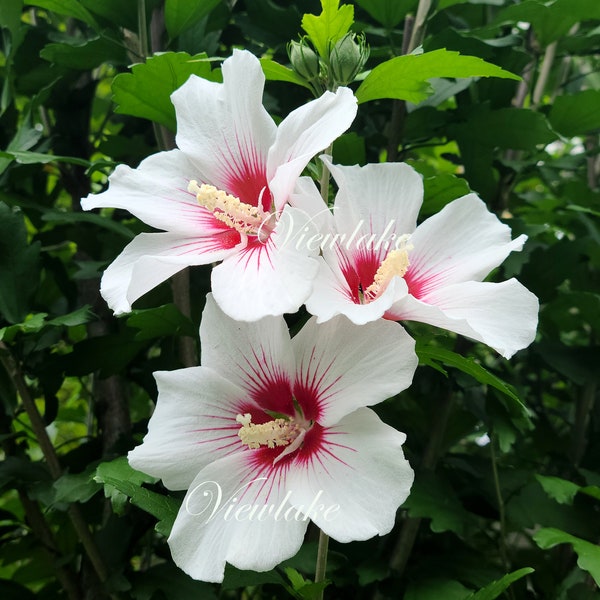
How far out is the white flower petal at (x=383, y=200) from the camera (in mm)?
608

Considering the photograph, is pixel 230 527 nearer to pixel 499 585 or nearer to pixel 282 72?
pixel 499 585

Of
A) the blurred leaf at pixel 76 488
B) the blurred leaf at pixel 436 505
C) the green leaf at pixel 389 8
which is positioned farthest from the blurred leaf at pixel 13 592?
the green leaf at pixel 389 8

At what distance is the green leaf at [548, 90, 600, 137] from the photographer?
955mm

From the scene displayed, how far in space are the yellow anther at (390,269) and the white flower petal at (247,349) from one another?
82 mm

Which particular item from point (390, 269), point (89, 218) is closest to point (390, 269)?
point (390, 269)

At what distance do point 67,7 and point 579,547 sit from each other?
850 mm

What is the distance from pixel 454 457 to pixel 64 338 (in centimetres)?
63

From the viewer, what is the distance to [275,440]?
58cm

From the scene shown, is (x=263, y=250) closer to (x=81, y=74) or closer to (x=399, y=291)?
(x=399, y=291)

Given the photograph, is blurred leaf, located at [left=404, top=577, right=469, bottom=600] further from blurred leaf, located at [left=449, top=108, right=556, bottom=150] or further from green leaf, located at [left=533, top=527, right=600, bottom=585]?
blurred leaf, located at [left=449, top=108, right=556, bottom=150]

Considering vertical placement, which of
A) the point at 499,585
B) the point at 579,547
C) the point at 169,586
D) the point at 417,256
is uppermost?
the point at 417,256

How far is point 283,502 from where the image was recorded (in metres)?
0.54

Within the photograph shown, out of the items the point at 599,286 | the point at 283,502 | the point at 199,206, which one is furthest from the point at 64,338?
the point at 599,286

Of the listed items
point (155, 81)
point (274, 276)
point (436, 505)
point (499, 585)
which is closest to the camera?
point (274, 276)
